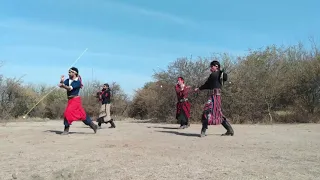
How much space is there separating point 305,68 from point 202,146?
9.88m

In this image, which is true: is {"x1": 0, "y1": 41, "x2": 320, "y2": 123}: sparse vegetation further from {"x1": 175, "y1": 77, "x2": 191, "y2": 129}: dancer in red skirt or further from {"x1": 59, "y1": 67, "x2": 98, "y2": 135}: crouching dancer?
{"x1": 59, "y1": 67, "x2": 98, "y2": 135}: crouching dancer

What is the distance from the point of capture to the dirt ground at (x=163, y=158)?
6.14 m

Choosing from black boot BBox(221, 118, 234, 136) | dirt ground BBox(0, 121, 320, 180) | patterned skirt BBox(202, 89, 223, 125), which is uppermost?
patterned skirt BBox(202, 89, 223, 125)

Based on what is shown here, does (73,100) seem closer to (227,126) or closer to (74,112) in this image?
(74,112)

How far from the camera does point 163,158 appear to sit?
289 inches

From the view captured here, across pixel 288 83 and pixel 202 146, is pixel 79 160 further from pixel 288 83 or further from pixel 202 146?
pixel 288 83

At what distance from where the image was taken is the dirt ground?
6137mm

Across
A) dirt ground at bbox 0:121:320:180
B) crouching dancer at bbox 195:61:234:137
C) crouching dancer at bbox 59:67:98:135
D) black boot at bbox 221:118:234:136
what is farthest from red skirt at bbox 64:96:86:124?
black boot at bbox 221:118:234:136

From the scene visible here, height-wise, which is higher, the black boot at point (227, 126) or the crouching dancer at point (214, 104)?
the crouching dancer at point (214, 104)

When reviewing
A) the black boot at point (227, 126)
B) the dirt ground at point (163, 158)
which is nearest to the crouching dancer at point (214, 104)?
the black boot at point (227, 126)

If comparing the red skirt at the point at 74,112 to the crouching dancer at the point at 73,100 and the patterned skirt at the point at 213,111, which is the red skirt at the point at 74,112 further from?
the patterned skirt at the point at 213,111

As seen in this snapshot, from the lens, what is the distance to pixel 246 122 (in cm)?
1725

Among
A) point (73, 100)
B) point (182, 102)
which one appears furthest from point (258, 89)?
point (73, 100)

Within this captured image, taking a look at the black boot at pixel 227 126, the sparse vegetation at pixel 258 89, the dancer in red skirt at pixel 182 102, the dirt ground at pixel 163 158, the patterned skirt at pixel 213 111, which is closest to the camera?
the dirt ground at pixel 163 158
